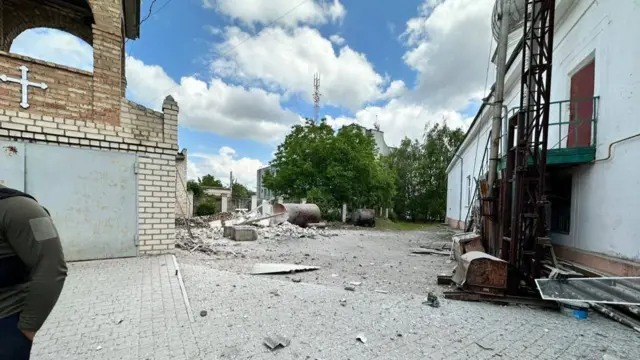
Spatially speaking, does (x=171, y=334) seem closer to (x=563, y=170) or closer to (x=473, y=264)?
(x=473, y=264)

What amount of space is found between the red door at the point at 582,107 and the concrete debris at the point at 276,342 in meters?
6.68

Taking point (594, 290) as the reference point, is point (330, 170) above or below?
above

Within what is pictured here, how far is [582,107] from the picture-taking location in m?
6.49

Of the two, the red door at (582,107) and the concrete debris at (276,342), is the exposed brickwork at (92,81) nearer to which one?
the concrete debris at (276,342)

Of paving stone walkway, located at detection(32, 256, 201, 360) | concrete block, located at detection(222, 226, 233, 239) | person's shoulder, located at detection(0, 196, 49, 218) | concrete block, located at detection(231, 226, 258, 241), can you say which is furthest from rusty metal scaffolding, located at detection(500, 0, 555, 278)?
concrete block, located at detection(222, 226, 233, 239)

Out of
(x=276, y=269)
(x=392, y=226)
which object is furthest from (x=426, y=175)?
(x=276, y=269)

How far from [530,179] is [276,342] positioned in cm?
479

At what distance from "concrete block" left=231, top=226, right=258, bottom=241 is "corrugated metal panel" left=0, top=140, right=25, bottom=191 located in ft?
20.5

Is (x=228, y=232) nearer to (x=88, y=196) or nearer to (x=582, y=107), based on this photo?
(x=88, y=196)

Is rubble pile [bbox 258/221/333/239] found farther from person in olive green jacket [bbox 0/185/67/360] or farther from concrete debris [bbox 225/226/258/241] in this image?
person in olive green jacket [bbox 0/185/67/360]

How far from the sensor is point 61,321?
3.24 meters

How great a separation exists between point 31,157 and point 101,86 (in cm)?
174

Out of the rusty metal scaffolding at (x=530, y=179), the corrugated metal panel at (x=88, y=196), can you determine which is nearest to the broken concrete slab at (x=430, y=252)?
the rusty metal scaffolding at (x=530, y=179)

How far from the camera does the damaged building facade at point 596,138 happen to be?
477cm
